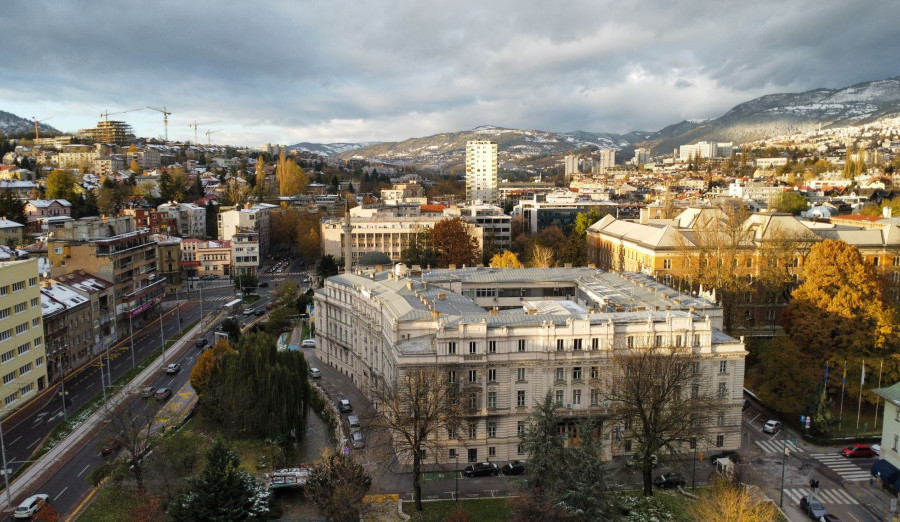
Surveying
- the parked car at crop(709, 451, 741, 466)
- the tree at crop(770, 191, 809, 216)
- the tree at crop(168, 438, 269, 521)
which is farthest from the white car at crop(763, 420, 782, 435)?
the tree at crop(770, 191, 809, 216)

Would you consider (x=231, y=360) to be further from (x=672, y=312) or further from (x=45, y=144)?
(x=45, y=144)

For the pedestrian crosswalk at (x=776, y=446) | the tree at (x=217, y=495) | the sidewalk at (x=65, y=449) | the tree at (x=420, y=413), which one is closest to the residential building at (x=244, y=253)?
the sidewalk at (x=65, y=449)

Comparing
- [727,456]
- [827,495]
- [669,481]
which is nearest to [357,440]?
[669,481]

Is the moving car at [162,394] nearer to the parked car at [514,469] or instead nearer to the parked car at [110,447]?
the parked car at [110,447]

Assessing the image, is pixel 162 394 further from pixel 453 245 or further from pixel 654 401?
pixel 453 245

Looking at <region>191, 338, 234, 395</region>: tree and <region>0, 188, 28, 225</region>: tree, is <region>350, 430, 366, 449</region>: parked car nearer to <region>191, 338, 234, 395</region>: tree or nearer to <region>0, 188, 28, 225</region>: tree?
<region>191, 338, 234, 395</region>: tree


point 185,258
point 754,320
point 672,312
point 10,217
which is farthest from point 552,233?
point 10,217
